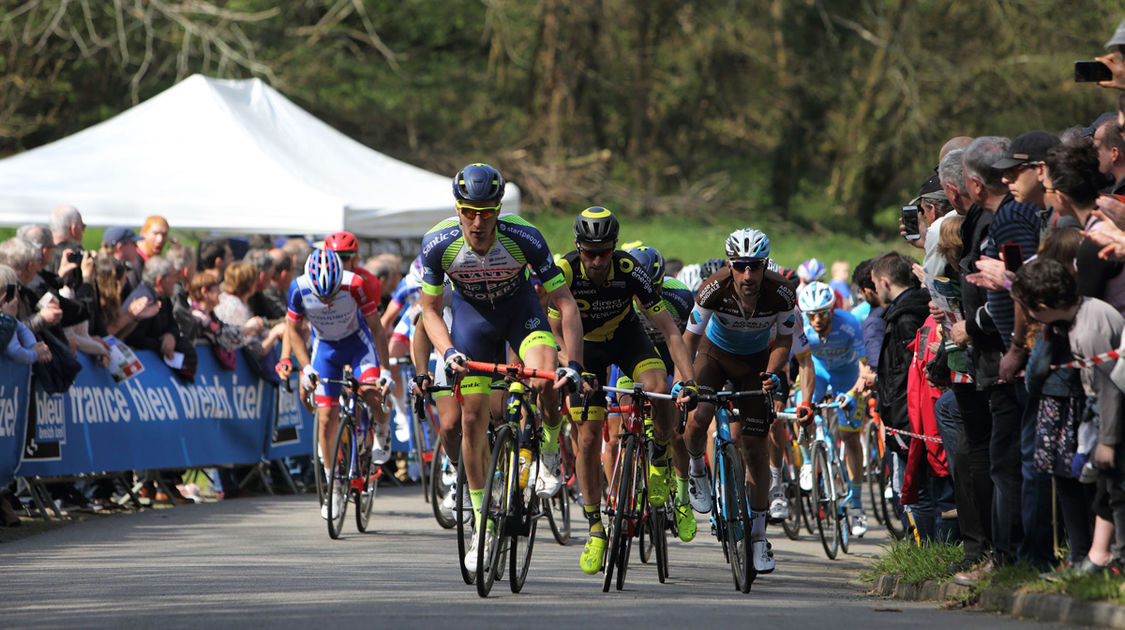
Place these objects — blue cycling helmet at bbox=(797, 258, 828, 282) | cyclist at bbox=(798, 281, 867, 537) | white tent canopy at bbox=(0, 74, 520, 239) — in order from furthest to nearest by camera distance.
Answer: white tent canopy at bbox=(0, 74, 520, 239), blue cycling helmet at bbox=(797, 258, 828, 282), cyclist at bbox=(798, 281, 867, 537)

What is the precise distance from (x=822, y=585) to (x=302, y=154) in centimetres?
1256

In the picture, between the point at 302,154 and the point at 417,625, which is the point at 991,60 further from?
the point at 417,625

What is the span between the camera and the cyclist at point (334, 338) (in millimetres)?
12422

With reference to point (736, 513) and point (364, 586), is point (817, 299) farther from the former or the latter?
point (364, 586)

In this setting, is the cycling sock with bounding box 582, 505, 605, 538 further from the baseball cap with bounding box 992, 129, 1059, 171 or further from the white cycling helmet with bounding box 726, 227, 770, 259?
the baseball cap with bounding box 992, 129, 1059, 171

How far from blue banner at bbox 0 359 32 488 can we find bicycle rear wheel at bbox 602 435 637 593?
17.1 ft

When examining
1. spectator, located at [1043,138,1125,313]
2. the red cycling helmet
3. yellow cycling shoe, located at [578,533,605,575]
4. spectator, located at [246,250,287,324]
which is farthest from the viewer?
spectator, located at [246,250,287,324]

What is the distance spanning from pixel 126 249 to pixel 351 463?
3.84m

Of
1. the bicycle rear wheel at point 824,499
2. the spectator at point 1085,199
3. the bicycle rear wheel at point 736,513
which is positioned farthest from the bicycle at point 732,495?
the bicycle rear wheel at point 824,499

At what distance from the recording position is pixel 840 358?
1312 cm

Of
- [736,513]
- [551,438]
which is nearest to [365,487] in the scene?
[551,438]

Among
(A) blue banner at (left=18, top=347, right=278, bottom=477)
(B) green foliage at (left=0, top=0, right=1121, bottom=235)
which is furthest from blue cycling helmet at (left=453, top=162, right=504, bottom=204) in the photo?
(B) green foliage at (left=0, top=0, right=1121, bottom=235)

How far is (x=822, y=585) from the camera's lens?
950 cm

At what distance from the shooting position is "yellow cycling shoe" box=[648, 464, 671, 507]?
30.9ft
